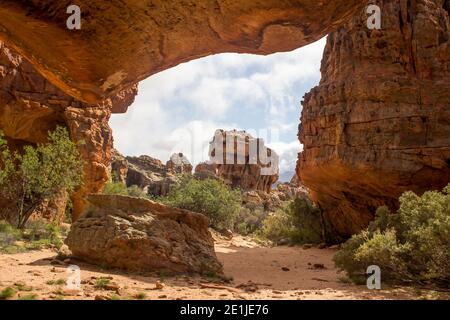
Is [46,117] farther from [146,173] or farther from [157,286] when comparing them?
[146,173]

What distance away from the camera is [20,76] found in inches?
763

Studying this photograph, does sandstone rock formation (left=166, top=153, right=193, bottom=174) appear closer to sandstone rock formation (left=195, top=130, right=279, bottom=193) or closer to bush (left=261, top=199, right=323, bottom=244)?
sandstone rock formation (left=195, top=130, right=279, bottom=193)

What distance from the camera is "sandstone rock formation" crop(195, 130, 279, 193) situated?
53.2 m

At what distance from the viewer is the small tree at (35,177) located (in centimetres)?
1535

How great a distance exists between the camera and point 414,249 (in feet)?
28.2

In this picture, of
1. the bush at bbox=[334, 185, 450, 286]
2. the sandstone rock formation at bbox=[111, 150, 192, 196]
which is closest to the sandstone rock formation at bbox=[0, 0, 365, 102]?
the bush at bbox=[334, 185, 450, 286]

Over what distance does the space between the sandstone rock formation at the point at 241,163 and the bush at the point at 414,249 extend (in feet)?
134

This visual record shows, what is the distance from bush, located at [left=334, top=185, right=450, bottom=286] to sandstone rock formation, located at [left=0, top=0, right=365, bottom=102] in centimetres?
567

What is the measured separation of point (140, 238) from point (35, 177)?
9.37 m

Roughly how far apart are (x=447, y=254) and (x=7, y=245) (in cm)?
1208
